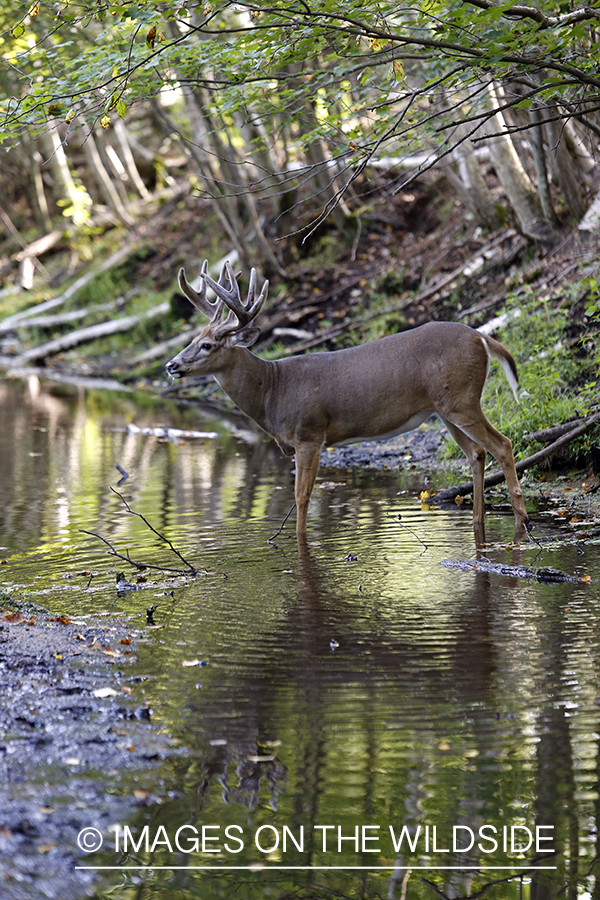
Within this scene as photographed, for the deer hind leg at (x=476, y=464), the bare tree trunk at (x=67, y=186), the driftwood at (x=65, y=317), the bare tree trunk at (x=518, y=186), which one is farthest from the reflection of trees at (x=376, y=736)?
the bare tree trunk at (x=67, y=186)

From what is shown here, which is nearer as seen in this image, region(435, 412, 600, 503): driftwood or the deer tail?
the deer tail

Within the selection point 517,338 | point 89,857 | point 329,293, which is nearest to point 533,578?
point 89,857

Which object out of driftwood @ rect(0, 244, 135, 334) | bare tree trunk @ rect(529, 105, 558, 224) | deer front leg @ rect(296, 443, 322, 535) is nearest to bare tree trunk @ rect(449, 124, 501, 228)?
bare tree trunk @ rect(529, 105, 558, 224)

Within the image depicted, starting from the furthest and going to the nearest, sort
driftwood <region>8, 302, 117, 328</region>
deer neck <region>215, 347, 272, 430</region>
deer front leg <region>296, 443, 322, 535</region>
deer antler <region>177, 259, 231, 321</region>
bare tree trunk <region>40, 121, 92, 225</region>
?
bare tree trunk <region>40, 121, 92, 225</region>, driftwood <region>8, 302, 117, 328</region>, deer neck <region>215, 347, 272, 430</region>, deer antler <region>177, 259, 231, 321</region>, deer front leg <region>296, 443, 322, 535</region>

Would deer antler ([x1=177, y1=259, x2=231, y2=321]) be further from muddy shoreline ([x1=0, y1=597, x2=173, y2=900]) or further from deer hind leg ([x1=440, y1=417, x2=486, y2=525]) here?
muddy shoreline ([x1=0, y1=597, x2=173, y2=900])

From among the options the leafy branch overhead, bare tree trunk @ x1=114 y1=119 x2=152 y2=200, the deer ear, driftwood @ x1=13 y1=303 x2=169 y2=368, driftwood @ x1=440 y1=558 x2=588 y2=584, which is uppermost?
the leafy branch overhead

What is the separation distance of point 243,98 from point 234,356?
89.2 inches

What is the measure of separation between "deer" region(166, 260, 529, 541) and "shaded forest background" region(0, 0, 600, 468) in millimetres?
1268

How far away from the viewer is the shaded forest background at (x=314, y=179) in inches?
267

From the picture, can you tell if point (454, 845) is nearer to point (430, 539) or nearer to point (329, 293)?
point (430, 539)

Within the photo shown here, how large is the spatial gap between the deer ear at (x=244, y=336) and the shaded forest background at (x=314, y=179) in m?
1.23

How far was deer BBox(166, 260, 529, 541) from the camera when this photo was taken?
8461mm

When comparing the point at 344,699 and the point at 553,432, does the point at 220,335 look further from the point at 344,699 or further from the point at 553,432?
the point at 344,699

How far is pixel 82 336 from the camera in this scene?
27500 mm
